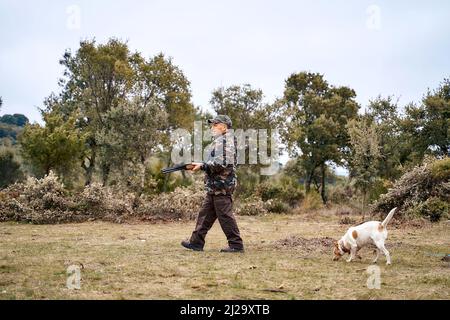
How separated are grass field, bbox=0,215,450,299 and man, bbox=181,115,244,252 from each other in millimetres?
493

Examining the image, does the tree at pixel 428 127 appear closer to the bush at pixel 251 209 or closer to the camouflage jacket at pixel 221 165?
the bush at pixel 251 209

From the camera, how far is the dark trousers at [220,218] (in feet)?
26.9

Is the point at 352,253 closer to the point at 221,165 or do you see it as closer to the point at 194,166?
the point at 221,165

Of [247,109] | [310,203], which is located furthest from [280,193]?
[247,109]

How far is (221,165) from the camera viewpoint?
809cm

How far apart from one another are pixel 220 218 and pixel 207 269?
5.98 feet

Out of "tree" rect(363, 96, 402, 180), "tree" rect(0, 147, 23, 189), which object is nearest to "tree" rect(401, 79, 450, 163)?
"tree" rect(363, 96, 402, 180)

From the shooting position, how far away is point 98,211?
15531 mm

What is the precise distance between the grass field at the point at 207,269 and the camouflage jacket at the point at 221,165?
1158mm

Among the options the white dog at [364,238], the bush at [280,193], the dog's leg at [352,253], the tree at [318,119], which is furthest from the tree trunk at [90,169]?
the dog's leg at [352,253]

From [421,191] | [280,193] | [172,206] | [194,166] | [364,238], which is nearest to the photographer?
[364,238]

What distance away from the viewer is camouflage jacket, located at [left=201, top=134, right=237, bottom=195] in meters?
8.09

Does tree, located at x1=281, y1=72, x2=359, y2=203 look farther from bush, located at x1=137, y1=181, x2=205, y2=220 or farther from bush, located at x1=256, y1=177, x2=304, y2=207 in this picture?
bush, located at x1=137, y1=181, x2=205, y2=220
